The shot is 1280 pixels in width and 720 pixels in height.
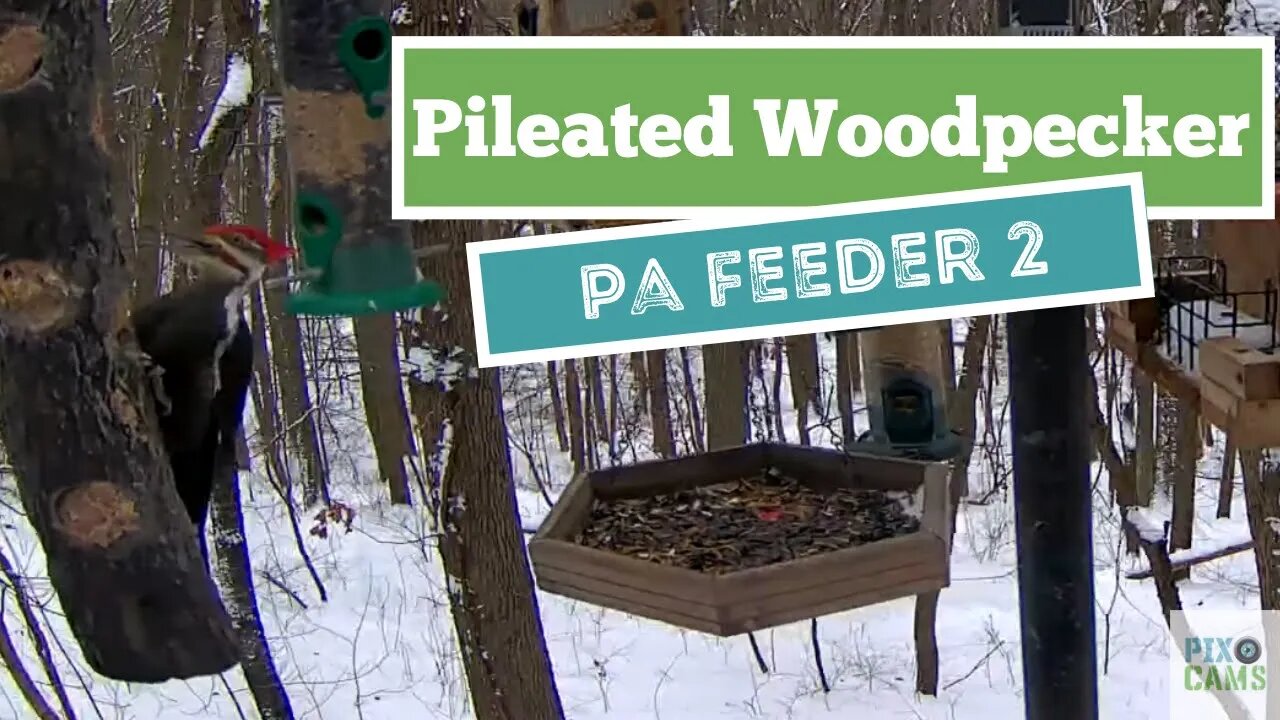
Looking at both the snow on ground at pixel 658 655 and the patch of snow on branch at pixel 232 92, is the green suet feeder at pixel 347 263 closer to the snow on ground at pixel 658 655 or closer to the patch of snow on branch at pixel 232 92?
the snow on ground at pixel 658 655

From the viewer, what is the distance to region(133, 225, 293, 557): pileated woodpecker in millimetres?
1836

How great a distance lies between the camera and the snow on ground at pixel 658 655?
17.6 ft

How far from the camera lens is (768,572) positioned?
1750 millimetres

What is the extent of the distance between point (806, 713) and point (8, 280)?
434 cm

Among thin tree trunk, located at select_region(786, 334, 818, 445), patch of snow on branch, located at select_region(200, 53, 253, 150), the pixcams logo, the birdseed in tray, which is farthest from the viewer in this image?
thin tree trunk, located at select_region(786, 334, 818, 445)

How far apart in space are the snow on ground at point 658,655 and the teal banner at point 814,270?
10.2 ft

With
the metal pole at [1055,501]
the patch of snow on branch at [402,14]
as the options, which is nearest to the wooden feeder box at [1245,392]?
the metal pole at [1055,501]

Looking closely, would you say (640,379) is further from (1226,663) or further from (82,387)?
(82,387)

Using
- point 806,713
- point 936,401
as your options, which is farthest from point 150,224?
point 936,401

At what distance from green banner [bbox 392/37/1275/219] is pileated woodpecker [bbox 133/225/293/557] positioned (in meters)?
0.28

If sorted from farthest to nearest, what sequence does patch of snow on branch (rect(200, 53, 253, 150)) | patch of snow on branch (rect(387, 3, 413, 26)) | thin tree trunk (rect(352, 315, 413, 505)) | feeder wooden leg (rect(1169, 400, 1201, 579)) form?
thin tree trunk (rect(352, 315, 413, 505))
feeder wooden leg (rect(1169, 400, 1201, 579))
patch of snow on branch (rect(200, 53, 253, 150))
patch of snow on branch (rect(387, 3, 413, 26))

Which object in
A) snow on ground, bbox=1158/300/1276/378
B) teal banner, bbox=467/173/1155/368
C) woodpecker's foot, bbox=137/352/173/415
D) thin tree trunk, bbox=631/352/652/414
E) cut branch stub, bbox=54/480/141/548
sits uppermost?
teal banner, bbox=467/173/1155/368

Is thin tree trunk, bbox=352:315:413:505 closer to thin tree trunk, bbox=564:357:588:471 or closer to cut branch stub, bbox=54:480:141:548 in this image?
thin tree trunk, bbox=564:357:588:471

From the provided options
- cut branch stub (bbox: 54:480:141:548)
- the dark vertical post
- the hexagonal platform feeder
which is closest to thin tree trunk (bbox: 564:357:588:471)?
the hexagonal platform feeder
